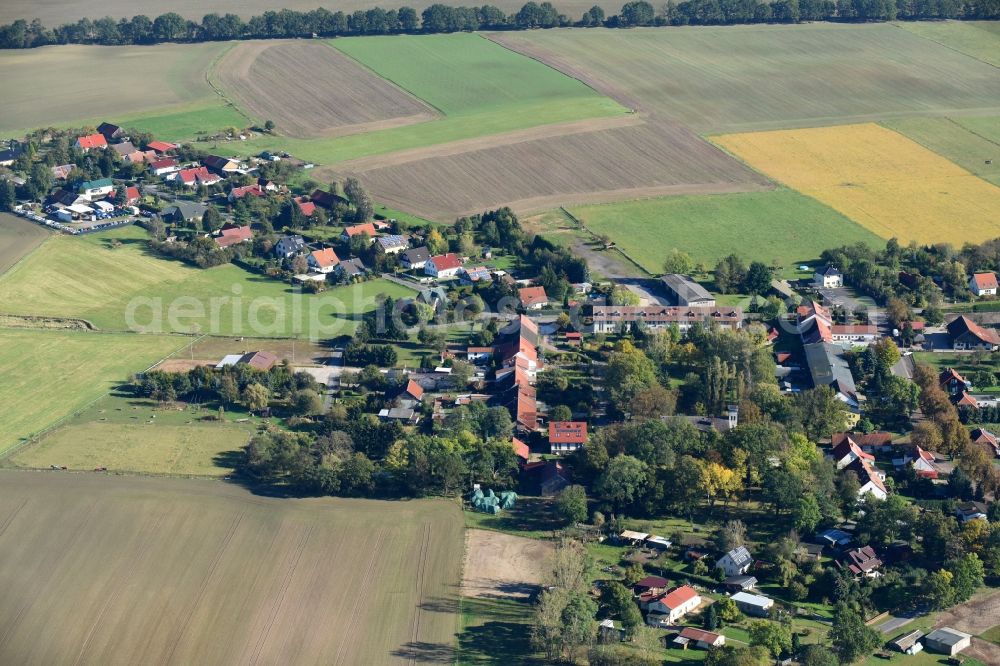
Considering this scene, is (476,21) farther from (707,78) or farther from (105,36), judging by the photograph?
(105,36)

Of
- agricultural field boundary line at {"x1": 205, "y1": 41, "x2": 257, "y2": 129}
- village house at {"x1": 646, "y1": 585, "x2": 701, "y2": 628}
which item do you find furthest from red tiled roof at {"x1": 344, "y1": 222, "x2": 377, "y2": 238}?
village house at {"x1": 646, "y1": 585, "x2": 701, "y2": 628}

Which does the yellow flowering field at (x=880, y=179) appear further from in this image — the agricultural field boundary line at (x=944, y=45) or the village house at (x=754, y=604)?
the village house at (x=754, y=604)

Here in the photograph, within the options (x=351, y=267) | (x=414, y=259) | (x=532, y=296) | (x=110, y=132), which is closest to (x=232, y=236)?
(x=351, y=267)

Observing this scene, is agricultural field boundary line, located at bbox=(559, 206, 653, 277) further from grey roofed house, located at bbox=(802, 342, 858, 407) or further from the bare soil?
the bare soil

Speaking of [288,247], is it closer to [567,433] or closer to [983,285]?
[567,433]

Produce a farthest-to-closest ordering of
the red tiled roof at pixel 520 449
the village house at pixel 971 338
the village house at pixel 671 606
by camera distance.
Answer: the village house at pixel 971 338 → the red tiled roof at pixel 520 449 → the village house at pixel 671 606

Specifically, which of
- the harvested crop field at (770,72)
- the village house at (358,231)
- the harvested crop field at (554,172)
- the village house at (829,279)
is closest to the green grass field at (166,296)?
the village house at (358,231)
